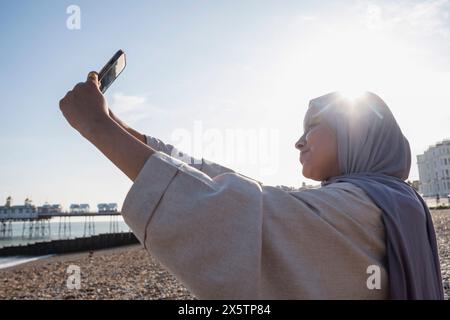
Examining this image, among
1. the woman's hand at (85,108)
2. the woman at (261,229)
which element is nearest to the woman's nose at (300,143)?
the woman at (261,229)

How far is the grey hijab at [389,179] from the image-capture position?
110 cm

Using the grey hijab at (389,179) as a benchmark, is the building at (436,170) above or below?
above

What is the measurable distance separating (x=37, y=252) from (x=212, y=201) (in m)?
48.8

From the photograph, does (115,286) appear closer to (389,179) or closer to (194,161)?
(194,161)

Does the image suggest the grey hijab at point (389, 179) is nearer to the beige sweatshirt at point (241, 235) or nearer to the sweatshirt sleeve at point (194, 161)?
the beige sweatshirt at point (241, 235)

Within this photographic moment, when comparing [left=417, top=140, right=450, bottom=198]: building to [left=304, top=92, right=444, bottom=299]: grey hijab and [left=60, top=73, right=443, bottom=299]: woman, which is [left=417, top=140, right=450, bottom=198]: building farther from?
[left=60, top=73, right=443, bottom=299]: woman

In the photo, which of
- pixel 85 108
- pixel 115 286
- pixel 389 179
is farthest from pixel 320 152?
pixel 115 286

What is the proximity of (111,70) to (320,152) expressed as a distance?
3.13 ft

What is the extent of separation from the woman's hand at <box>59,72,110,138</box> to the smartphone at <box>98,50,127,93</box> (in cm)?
37

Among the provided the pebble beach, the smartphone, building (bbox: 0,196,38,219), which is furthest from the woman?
building (bbox: 0,196,38,219)

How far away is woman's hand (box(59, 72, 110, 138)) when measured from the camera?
0.96m

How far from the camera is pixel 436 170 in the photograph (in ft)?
349

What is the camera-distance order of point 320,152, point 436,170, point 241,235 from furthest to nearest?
point 436,170, point 320,152, point 241,235
